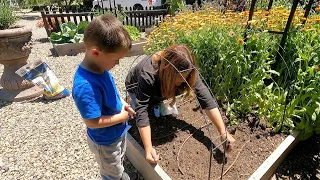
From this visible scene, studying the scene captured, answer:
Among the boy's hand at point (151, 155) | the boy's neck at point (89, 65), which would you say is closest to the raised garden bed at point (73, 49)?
the boy's hand at point (151, 155)

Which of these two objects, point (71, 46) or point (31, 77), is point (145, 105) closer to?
point (31, 77)

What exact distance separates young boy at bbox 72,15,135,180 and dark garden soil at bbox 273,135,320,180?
1719mm

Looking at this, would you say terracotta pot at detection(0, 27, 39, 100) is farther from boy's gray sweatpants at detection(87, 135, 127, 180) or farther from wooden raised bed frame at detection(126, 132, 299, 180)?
boy's gray sweatpants at detection(87, 135, 127, 180)

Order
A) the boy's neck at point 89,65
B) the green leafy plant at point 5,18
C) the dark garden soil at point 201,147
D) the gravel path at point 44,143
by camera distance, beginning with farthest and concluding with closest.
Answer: the green leafy plant at point 5,18 → the gravel path at point 44,143 → the dark garden soil at point 201,147 → the boy's neck at point 89,65

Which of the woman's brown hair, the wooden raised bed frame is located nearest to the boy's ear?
the woman's brown hair

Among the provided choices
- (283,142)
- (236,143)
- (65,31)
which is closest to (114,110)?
(236,143)

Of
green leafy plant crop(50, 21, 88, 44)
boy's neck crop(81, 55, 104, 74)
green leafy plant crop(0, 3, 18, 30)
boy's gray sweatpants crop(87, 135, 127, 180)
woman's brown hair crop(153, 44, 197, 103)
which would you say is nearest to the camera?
boy's neck crop(81, 55, 104, 74)

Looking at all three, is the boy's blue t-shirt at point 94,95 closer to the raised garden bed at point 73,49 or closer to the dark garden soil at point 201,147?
the dark garden soil at point 201,147

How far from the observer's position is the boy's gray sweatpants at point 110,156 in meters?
1.59

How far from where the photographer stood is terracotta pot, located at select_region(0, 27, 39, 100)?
10.9ft

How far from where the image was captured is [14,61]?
11.8 ft

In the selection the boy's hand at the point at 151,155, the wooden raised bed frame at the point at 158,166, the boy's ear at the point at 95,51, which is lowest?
the wooden raised bed frame at the point at 158,166

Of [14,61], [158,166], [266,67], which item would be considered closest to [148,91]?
[158,166]

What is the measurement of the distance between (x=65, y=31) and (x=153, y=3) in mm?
6525
